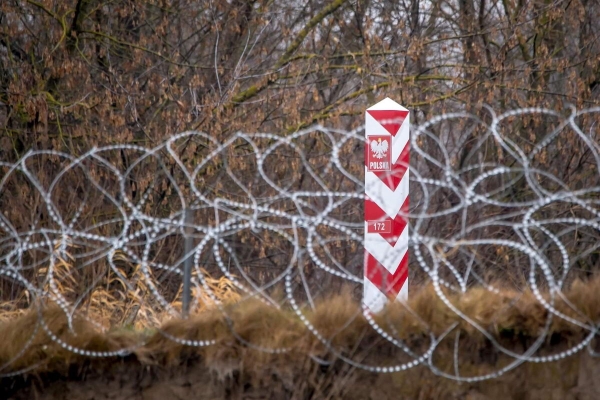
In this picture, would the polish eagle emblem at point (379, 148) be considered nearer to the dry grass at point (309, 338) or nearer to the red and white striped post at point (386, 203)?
the red and white striped post at point (386, 203)

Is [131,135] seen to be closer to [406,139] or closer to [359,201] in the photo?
[359,201]

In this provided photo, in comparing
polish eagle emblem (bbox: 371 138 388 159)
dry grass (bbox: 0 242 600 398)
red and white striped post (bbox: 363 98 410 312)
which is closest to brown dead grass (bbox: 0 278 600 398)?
dry grass (bbox: 0 242 600 398)

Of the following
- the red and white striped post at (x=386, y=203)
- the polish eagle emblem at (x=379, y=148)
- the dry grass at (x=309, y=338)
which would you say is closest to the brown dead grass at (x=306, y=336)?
the dry grass at (x=309, y=338)

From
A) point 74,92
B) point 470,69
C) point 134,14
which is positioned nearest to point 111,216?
point 74,92

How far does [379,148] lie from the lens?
5.04 metres

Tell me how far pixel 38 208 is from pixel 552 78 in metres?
6.59

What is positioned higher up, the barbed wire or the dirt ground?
the barbed wire

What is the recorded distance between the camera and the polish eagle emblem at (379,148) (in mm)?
5039

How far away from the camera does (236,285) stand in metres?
4.98

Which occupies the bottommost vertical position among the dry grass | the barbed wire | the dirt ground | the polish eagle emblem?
the dirt ground

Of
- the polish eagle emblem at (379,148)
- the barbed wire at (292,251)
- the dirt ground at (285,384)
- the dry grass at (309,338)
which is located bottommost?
the dirt ground at (285,384)

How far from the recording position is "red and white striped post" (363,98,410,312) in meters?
4.95

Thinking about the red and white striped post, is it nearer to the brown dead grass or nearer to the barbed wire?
the barbed wire

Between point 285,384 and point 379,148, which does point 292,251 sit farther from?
point 285,384
